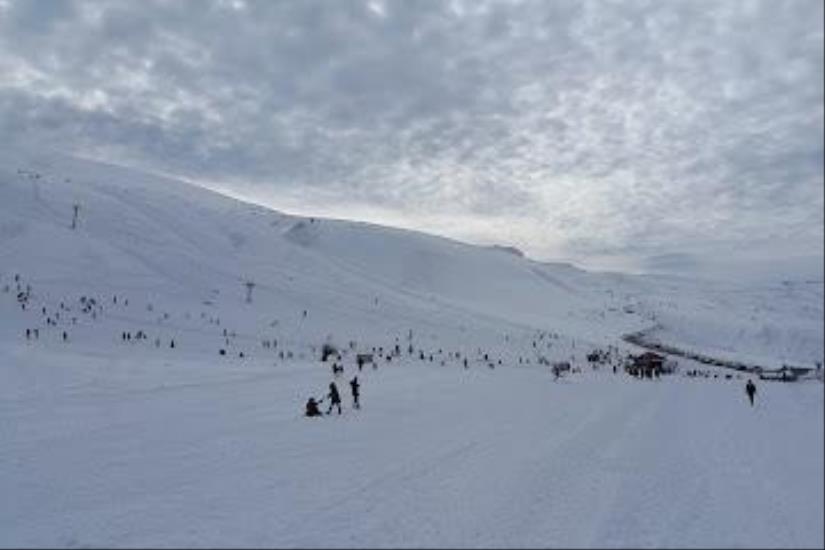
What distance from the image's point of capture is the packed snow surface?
1706 cm

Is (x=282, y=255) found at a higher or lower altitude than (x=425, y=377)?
higher

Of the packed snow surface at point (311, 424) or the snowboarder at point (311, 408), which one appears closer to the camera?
the packed snow surface at point (311, 424)

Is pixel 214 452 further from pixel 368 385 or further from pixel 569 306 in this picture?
pixel 569 306

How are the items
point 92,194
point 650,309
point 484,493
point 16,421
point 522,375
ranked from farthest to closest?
point 650,309 < point 92,194 < point 522,375 < point 16,421 < point 484,493

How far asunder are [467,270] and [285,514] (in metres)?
150

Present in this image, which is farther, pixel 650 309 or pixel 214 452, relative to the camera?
pixel 650 309

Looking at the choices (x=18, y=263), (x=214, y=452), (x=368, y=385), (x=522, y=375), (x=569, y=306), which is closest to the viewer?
(x=214, y=452)

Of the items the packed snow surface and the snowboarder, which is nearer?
the packed snow surface

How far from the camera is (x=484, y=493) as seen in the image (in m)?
19.7

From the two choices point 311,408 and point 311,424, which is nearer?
point 311,424

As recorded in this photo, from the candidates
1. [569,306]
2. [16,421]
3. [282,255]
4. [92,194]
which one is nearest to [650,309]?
[569,306]

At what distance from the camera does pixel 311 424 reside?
31266 mm

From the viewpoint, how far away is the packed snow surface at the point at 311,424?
56.0ft

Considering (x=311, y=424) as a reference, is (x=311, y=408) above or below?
above
